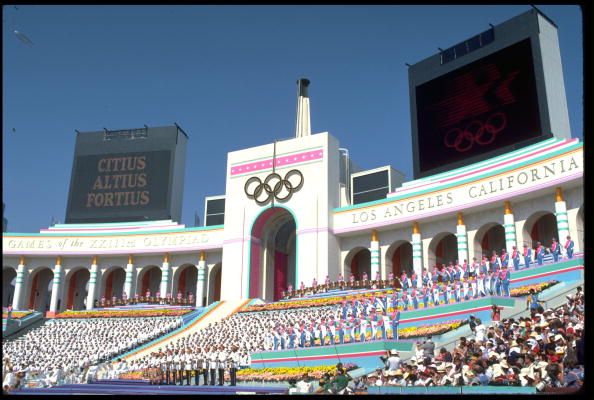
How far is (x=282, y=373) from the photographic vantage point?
23.3m

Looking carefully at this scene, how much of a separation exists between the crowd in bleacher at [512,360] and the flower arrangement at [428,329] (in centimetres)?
302

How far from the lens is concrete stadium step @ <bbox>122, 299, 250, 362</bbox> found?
35.1 metres

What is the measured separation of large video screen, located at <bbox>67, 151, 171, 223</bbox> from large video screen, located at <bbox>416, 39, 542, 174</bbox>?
25.3 m

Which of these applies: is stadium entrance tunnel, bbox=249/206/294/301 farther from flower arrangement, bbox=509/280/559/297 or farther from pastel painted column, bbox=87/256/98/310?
flower arrangement, bbox=509/280/559/297

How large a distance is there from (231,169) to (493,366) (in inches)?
1524

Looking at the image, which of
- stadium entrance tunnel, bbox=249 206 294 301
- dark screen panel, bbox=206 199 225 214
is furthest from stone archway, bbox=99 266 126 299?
stadium entrance tunnel, bbox=249 206 294 301

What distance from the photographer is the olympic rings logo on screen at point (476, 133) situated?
38562mm

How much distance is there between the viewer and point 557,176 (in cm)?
3272

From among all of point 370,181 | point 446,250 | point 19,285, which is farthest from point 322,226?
point 19,285
